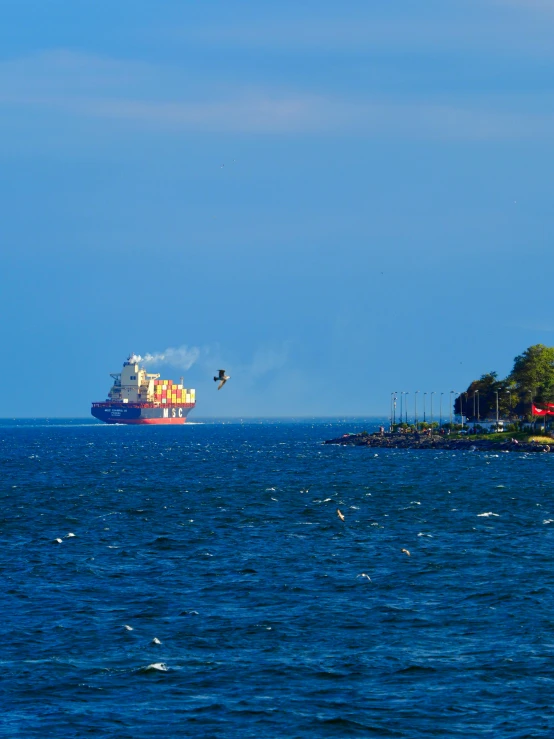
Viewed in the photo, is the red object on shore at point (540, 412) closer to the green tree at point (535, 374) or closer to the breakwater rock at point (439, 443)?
the green tree at point (535, 374)

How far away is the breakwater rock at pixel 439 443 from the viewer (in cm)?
14862

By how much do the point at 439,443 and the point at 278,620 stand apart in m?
133

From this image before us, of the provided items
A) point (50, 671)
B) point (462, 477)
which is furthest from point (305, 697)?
point (462, 477)

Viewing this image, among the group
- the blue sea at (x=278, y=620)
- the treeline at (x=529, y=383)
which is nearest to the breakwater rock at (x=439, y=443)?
the treeline at (x=529, y=383)

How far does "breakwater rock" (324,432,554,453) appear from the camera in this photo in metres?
149

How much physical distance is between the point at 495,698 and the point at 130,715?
8.81 m

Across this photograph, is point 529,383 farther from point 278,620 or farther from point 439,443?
point 278,620

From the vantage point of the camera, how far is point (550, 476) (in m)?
98.1

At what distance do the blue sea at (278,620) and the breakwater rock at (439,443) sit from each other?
256 ft

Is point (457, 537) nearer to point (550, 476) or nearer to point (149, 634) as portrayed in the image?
point (149, 634)

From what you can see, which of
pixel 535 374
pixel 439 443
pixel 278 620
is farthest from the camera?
pixel 535 374

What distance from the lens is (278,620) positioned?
113 ft

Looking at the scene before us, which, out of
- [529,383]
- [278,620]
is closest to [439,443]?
[529,383]

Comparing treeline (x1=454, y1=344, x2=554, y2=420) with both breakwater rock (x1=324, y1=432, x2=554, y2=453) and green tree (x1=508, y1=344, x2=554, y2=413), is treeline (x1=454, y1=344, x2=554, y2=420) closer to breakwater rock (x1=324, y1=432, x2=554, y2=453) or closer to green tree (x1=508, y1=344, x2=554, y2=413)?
green tree (x1=508, y1=344, x2=554, y2=413)
